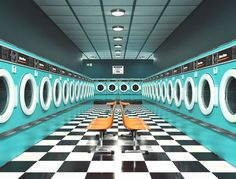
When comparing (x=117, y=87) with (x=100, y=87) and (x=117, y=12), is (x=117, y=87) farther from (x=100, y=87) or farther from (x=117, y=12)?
(x=117, y=12)

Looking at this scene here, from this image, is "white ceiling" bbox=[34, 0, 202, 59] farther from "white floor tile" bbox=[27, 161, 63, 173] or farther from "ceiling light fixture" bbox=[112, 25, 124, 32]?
"white floor tile" bbox=[27, 161, 63, 173]

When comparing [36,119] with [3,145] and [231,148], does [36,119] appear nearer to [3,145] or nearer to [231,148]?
[3,145]

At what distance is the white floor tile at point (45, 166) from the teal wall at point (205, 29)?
3.10 meters

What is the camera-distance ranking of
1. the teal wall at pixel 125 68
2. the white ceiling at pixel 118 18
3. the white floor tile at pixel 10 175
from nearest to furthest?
the white floor tile at pixel 10 175 → the white ceiling at pixel 118 18 → the teal wall at pixel 125 68

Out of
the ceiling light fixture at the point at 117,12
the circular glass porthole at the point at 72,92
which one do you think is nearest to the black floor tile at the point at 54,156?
the ceiling light fixture at the point at 117,12

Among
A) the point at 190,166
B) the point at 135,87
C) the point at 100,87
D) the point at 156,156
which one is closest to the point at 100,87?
the point at 100,87

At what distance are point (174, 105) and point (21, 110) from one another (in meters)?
3.53

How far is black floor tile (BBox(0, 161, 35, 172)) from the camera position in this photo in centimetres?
243

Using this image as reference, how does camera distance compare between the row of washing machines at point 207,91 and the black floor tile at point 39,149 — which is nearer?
the row of washing machines at point 207,91

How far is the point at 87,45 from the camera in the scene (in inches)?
377

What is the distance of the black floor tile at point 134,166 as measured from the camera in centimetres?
247

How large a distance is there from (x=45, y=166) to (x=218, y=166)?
1.93 m

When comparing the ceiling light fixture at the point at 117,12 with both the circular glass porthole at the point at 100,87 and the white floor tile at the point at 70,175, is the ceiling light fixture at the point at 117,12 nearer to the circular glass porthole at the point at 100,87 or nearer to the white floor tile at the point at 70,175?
the white floor tile at the point at 70,175

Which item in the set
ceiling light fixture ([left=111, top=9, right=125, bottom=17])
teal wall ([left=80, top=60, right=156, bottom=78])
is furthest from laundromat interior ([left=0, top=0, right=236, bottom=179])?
teal wall ([left=80, top=60, right=156, bottom=78])
